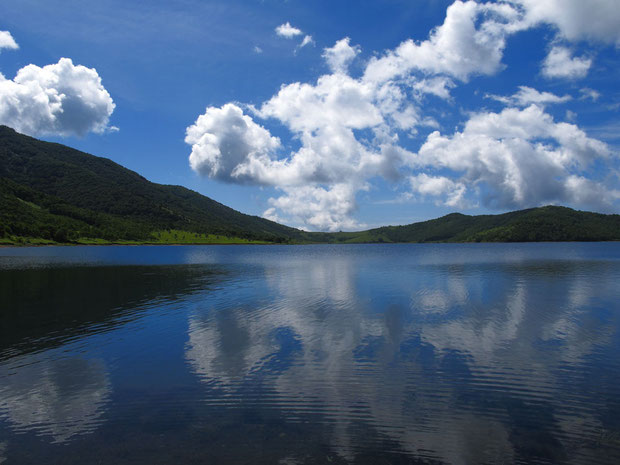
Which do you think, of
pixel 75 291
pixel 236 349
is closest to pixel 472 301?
pixel 236 349

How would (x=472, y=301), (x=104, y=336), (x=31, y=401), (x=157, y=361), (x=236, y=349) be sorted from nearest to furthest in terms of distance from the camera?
1. (x=31, y=401)
2. (x=157, y=361)
3. (x=236, y=349)
4. (x=104, y=336)
5. (x=472, y=301)

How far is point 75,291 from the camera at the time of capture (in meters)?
55.0

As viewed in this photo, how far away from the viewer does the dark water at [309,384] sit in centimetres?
1376

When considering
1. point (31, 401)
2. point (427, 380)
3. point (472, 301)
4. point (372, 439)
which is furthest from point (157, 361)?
point (472, 301)

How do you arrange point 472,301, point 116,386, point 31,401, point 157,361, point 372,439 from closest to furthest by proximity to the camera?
point 372,439
point 31,401
point 116,386
point 157,361
point 472,301

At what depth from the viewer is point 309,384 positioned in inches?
794

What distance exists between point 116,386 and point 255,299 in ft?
97.6

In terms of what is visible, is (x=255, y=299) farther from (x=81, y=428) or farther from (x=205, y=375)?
(x=81, y=428)

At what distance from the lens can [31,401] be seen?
17891mm

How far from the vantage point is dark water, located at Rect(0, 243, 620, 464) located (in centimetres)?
1376

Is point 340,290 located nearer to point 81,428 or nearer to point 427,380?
point 427,380

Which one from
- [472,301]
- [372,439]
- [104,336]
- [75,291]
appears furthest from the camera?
[75,291]

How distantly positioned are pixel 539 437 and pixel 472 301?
35.3 metres

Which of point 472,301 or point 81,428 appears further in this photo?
point 472,301
